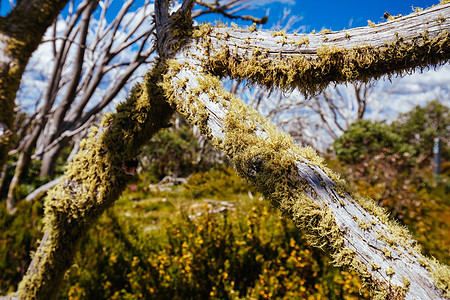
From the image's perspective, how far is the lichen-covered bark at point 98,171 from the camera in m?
1.74

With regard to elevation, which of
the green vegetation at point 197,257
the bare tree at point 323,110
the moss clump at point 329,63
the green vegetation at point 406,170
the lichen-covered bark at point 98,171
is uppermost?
the bare tree at point 323,110

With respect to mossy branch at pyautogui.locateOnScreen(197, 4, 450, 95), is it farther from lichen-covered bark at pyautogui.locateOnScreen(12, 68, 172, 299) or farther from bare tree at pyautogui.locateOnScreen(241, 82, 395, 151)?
bare tree at pyautogui.locateOnScreen(241, 82, 395, 151)

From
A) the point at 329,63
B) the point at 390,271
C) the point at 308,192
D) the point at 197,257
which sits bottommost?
the point at 197,257

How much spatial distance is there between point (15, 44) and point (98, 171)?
904 mm

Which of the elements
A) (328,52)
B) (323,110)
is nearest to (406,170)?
(323,110)

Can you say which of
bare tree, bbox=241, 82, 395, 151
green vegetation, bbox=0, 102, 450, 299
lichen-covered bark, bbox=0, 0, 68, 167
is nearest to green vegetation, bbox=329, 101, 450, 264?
green vegetation, bbox=0, 102, 450, 299

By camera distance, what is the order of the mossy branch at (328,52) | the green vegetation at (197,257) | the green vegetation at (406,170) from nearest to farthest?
1. the mossy branch at (328,52)
2. the green vegetation at (197,257)
3. the green vegetation at (406,170)

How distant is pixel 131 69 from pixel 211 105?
9.34 ft

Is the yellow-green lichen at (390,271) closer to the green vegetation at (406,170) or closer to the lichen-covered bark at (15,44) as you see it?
the lichen-covered bark at (15,44)

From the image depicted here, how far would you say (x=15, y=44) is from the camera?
3.79 feet

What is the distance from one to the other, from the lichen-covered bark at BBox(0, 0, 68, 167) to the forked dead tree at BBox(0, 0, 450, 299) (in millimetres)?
610

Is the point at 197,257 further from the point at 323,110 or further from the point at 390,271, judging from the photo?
the point at 323,110

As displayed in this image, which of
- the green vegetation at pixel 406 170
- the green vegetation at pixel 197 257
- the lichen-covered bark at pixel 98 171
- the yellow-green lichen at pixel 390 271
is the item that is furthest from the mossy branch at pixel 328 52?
the green vegetation at pixel 406 170

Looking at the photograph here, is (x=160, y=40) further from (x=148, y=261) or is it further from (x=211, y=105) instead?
(x=148, y=261)
